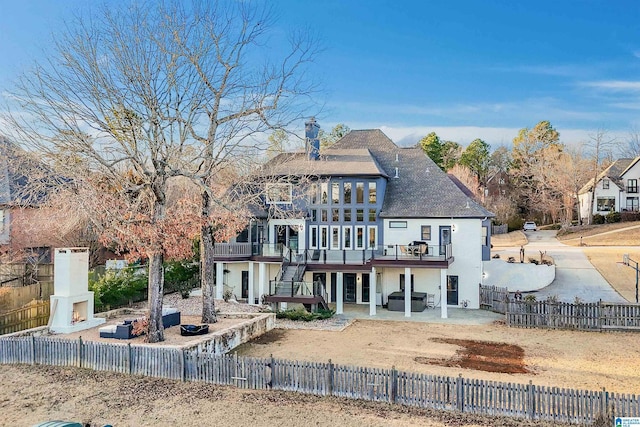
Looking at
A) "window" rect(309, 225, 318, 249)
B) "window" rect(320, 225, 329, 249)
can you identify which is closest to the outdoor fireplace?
"window" rect(309, 225, 318, 249)

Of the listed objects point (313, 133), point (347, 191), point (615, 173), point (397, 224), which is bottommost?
point (397, 224)

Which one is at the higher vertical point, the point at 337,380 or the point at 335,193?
the point at 335,193

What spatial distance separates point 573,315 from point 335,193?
1312 cm

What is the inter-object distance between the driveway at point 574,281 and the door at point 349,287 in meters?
9.81

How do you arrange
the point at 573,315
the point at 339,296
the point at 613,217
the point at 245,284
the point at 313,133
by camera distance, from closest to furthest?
the point at 573,315
the point at 339,296
the point at 245,284
the point at 313,133
the point at 613,217

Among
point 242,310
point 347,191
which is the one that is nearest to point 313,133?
point 347,191

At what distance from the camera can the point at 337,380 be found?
37.0 ft

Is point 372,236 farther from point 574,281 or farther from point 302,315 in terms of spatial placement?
point 574,281

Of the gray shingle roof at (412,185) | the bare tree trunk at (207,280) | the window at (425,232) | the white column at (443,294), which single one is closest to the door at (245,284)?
the bare tree trunk at (207,280)

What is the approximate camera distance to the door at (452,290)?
25.2 meters

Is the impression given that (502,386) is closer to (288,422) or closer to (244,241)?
(288,422)

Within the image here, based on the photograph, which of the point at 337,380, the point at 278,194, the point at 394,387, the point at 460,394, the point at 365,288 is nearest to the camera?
the point at 460,394

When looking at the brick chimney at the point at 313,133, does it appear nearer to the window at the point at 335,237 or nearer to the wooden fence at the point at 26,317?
the window at the point at 335,237

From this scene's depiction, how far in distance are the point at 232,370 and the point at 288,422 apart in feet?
9.35
